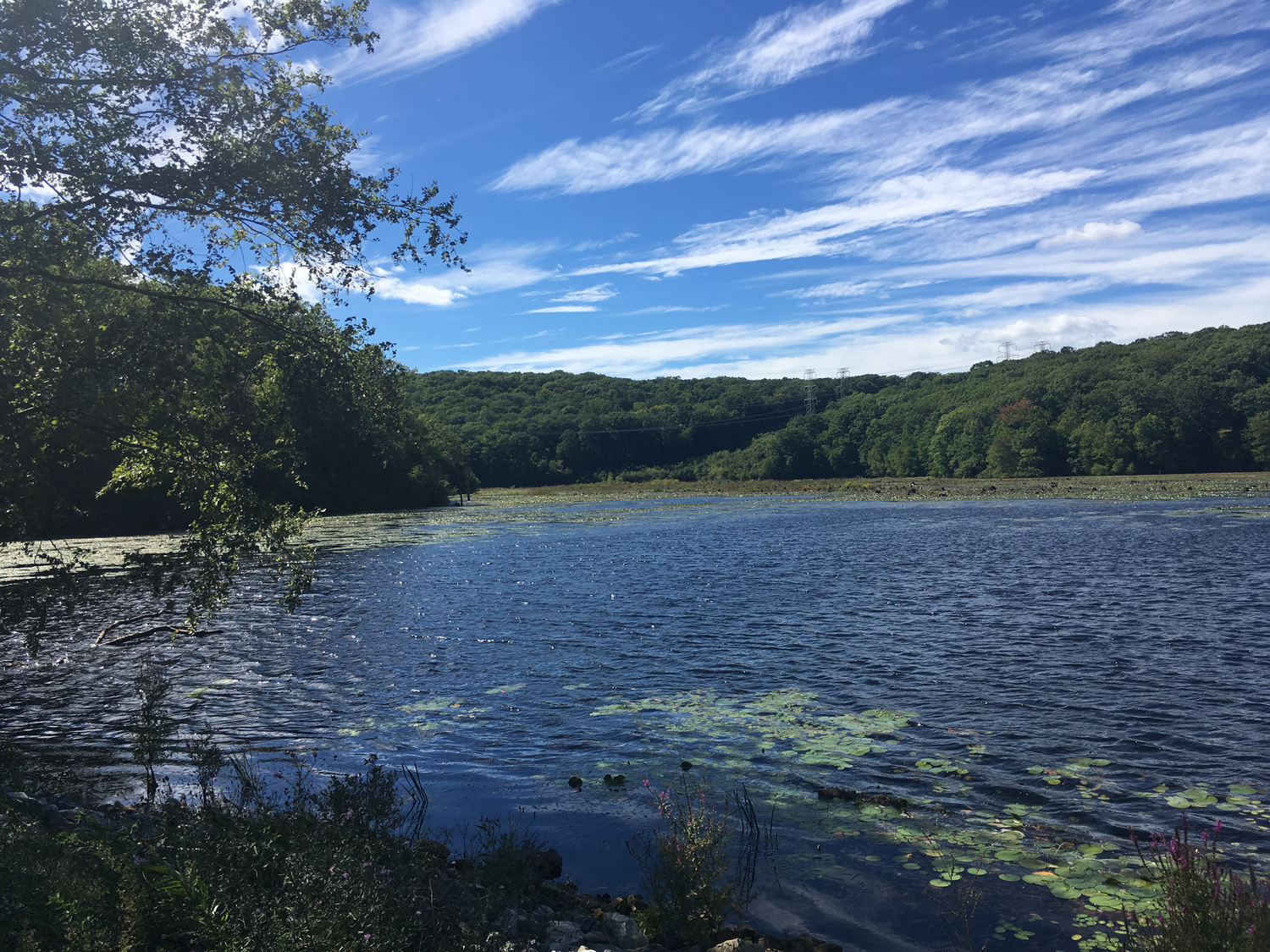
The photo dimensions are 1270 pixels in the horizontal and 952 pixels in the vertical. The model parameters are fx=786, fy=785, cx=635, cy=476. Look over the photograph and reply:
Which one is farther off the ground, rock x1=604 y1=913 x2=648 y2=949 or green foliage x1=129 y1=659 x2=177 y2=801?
green foliage x1=129 y1=659 x2=177 y2=801

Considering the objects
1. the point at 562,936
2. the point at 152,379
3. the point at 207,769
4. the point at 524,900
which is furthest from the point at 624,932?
the point at 152,379

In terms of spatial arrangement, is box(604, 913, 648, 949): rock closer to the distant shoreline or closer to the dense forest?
the distant shoreline

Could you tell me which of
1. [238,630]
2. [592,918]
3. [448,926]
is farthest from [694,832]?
[238,630]

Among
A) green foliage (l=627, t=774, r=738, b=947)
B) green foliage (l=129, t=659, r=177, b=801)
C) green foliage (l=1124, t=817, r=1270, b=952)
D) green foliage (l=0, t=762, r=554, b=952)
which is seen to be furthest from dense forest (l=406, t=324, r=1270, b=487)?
green foliage (l=1124, t=817, r=1270, b=952)

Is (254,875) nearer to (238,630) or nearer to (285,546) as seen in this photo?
(285,546)

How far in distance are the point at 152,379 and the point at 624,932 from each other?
9.52 meters

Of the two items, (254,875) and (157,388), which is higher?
(157,388)

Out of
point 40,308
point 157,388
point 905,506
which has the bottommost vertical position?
point 905,506

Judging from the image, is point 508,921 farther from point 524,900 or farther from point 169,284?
point 169,284

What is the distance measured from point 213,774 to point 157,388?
214 inches

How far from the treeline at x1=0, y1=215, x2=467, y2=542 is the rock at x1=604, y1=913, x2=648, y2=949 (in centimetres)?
843

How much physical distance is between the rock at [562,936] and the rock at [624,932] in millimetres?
344

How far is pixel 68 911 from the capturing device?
227 inches

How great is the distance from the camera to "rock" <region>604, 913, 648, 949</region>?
23.6 ft
